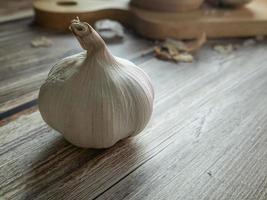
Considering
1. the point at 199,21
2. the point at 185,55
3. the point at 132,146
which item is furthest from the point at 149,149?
the point at 199,21

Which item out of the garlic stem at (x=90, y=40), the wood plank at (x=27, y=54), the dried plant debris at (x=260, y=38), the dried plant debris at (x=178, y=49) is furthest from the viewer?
the dried plant debris at (x=260, y=38)

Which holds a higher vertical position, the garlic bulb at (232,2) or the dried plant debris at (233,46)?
the garlic bulb at (232,2)

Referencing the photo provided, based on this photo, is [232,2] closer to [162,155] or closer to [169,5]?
[169,5]

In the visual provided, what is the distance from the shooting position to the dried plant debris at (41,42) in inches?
32.5

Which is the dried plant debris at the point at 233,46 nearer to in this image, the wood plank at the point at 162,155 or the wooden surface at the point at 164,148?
the wooden surface at the point at 164,148

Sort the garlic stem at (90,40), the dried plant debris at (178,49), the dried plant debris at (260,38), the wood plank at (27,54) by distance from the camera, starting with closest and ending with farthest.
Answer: the garlic stem at (90,40), the wood plank at (27,54), the dried plant debris at (178,49), the dried plant debris at (260,38)

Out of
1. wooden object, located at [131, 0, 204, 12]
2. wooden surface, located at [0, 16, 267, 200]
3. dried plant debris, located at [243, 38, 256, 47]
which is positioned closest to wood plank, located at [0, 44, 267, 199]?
wooden surface, located at [0, 16, 267, 200]

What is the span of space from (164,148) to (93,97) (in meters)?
0.14

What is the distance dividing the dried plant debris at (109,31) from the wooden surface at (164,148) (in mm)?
174

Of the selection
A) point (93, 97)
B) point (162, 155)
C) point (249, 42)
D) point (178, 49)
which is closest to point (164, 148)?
point (162, 155)

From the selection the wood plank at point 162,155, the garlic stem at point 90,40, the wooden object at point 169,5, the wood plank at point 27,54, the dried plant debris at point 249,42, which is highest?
the garlic stem at point 90,40

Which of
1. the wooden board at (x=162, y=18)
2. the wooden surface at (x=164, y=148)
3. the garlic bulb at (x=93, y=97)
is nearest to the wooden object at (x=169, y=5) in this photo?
the wooden board at (x=162, y=18)

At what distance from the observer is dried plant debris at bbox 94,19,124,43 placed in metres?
0.87

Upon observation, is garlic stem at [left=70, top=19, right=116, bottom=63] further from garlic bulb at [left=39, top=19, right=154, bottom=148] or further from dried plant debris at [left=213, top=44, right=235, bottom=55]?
dried plant debris at [left=213, top=44, right=235, bottom=55]
